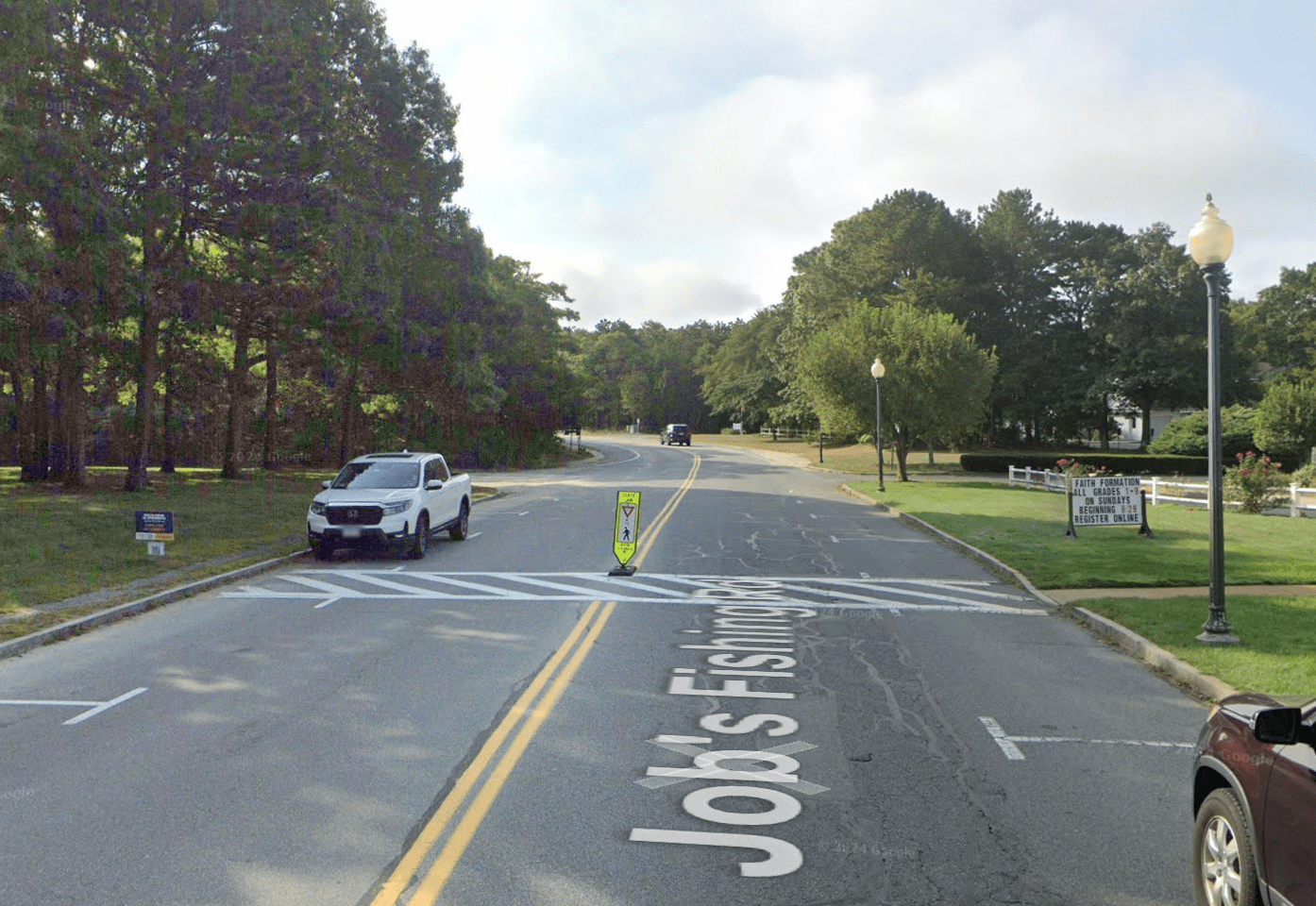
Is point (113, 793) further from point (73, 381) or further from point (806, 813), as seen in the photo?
point (73, 381)

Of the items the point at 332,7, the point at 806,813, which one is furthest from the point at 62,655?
the point at 332,7

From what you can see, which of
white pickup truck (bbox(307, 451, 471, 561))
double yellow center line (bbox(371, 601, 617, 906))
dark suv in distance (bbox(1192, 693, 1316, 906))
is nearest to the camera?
dark suv in distance (bbox(1192, 693, 1316, 906))

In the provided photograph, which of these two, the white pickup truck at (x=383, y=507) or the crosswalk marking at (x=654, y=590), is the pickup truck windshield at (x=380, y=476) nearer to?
the white pickup truck at (x=383, y=507)

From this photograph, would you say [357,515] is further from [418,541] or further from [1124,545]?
[1124,545]

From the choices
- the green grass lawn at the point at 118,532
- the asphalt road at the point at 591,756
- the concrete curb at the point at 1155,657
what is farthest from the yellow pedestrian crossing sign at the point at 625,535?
the concrete curb at the point at 1155,657

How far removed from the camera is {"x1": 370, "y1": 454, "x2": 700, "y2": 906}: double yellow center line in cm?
461

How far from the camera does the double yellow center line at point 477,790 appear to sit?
15.1 feet

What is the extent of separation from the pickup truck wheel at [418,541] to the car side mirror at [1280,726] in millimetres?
14887

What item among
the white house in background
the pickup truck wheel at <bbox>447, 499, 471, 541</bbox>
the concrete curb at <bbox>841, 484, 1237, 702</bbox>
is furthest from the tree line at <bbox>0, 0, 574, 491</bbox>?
Result: the white house in background

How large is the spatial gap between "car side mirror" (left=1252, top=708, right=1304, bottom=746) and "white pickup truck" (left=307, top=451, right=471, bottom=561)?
48.0ft

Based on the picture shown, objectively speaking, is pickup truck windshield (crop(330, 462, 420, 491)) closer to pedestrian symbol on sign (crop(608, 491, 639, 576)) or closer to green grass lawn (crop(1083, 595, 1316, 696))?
pedestrian symbol on sign (crop(608, 491, 639, 576))

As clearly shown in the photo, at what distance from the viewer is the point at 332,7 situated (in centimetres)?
2898

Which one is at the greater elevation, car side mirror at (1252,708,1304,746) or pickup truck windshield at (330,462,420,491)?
pickup truck windshield at (330,462,420,491)

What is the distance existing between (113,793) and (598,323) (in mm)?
171680
